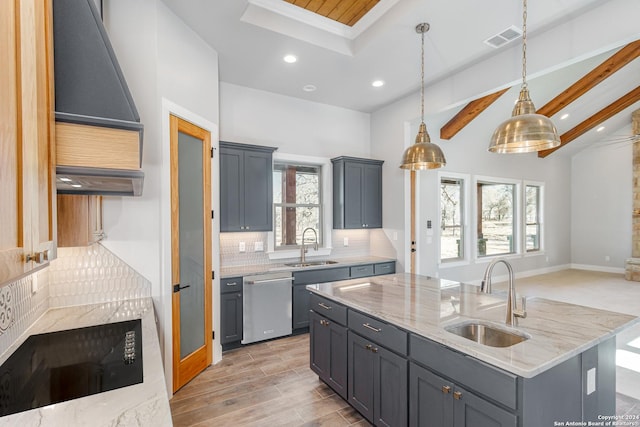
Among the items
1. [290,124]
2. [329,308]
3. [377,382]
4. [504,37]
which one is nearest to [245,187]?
[290,124]

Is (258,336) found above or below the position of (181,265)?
below

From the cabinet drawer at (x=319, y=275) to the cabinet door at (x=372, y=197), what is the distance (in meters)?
0.99

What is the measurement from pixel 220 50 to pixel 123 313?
2831mm

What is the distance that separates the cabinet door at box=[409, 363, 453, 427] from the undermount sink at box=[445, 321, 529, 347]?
0.29m

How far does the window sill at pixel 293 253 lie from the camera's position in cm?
458

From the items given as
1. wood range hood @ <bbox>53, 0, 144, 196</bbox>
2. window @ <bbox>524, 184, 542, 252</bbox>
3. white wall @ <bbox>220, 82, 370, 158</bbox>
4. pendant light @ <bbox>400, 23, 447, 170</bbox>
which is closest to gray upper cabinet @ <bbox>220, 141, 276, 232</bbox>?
white wall @ <bbox>220, 82, 370, 158</bbox>

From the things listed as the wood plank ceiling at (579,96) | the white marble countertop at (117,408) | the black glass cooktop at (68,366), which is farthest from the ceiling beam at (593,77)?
the black glass cooktop at (68,366)

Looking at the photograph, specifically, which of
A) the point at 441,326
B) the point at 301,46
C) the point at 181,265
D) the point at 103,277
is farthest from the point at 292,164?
the point at 441,326

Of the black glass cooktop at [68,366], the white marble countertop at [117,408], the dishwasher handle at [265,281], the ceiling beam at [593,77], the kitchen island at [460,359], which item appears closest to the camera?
the white marble countertop at [117,408]

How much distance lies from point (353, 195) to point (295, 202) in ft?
3.06

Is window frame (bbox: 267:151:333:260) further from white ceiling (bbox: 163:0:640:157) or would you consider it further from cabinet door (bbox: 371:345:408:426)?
cabinet door (bbox: 371:345:408:426)

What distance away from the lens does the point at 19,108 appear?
0.87m

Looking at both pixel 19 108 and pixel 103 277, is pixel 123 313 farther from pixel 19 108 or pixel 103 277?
pixel 19 108

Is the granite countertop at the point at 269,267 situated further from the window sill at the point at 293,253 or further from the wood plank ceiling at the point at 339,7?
the wood plank ceiling at the point at 339,7
